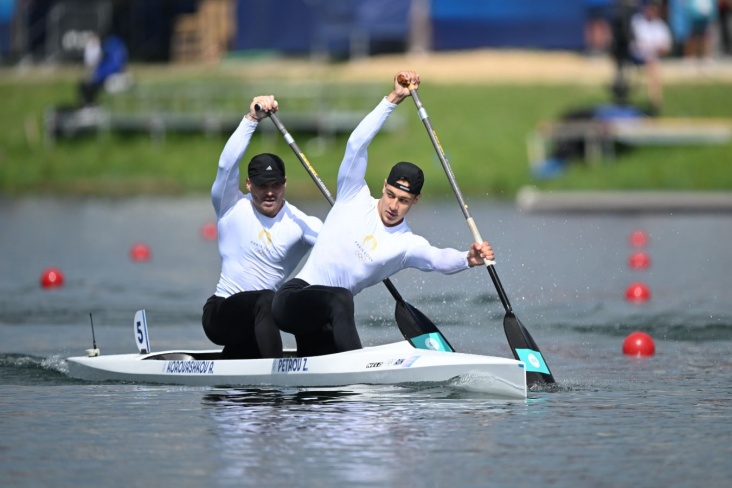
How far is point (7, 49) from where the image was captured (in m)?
45.9

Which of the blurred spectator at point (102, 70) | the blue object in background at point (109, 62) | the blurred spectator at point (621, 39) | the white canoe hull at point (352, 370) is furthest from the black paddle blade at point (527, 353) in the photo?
the blue object in background at point (109, 62)

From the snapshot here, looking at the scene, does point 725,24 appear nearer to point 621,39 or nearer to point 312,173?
point 621,39

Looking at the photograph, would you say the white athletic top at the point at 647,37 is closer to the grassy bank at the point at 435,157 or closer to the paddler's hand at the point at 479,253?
the grassy bank at the point at 435,157

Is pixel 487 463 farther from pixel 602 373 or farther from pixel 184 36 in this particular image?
pixel 184 36

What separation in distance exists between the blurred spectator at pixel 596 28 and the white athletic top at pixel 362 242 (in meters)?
29.9

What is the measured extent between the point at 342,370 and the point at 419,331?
130 centimetres

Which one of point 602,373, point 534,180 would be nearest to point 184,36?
point 534,180

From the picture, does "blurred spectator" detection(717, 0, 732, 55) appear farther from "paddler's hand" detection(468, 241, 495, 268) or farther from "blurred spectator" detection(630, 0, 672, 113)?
"paddler's hand" detection(468, 241, 495, 268)

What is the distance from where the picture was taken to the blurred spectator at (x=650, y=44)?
35.3 meters

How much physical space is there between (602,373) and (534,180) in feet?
62.9

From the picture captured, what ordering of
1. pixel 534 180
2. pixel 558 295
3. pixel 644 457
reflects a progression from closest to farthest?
A: pixel 644 457 → pixel 558 295 → pixel 534 180

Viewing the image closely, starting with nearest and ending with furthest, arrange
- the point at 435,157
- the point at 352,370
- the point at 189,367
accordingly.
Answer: the point at 352,370 → the point at 189,367 → the point at 435,157

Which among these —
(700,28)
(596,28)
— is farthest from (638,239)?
(596,28)

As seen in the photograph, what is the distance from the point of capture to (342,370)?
12266mm
